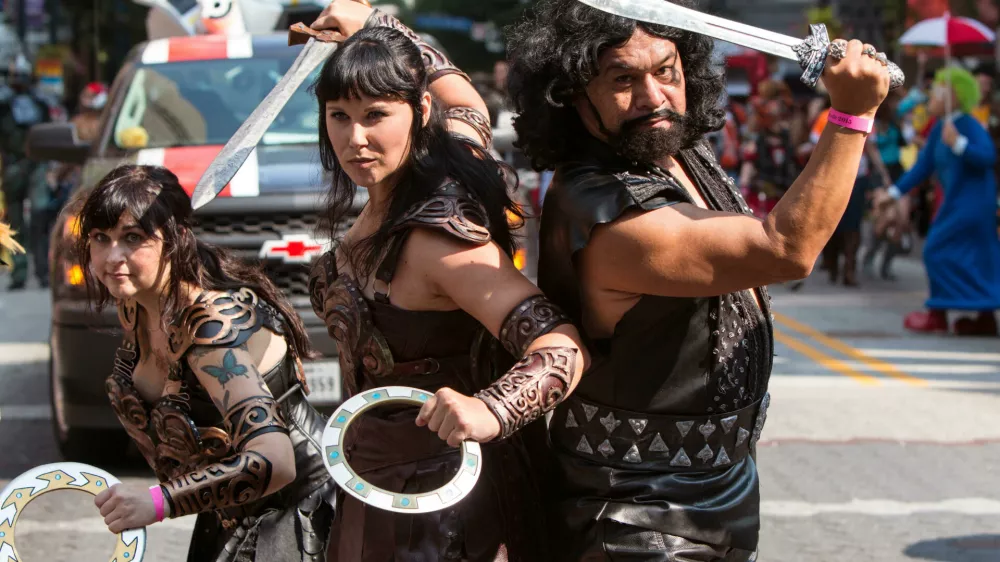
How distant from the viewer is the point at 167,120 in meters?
7.49

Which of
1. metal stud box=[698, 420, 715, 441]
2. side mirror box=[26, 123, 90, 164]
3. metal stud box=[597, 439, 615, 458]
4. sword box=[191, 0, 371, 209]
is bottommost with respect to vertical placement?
side mirror box=[26, 123, 90, 164]

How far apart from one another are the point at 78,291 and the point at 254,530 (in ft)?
11.8

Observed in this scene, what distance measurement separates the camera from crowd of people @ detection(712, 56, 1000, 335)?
11.5 meters

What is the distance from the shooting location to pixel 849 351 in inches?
420

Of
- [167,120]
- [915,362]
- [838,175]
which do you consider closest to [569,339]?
[838,175]

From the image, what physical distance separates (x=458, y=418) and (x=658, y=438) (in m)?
0.52

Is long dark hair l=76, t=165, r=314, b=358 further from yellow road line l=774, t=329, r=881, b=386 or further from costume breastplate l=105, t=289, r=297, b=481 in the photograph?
yellow road line l=774, t=329, r=881, b=386

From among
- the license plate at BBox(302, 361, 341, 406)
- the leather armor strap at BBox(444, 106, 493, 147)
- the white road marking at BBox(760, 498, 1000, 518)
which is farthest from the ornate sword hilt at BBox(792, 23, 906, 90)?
the license plate at BBox(302, 361, 341, 406)

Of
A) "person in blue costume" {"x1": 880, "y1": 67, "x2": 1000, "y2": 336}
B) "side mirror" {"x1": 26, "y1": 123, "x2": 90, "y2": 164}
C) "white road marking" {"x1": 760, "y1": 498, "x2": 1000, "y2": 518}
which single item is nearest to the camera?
"white road marking" {"x1": 760, "y1": 498, "x2": 1000, "y2": 518}

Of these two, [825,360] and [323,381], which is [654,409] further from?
[825,360]

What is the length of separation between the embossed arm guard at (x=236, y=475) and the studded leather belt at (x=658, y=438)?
0.68 metres

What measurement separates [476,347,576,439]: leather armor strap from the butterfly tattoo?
2.83 ft

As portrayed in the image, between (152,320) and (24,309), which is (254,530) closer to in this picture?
(152,320)

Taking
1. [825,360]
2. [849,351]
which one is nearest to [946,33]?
[849,351]
